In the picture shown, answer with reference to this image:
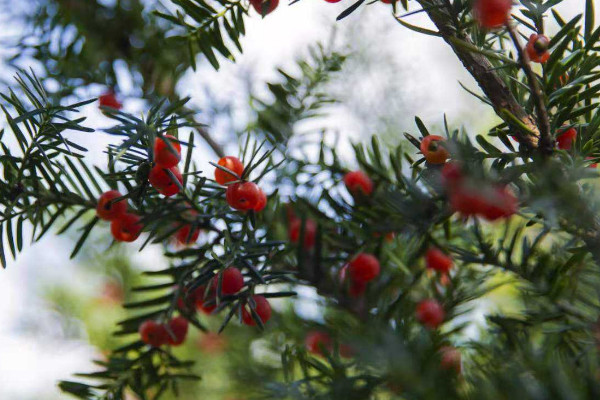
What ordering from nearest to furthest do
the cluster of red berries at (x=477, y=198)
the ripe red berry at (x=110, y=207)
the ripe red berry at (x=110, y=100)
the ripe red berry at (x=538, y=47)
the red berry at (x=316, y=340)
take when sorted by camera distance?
the cluster of red berries at (x=477, y=198)
the ripe red berry at (x=538, y=47)
the ripe red berry at (x=110, y=207)
the red berry at (x=316, y=340)
the ripe red berry at (x=110, y=100)

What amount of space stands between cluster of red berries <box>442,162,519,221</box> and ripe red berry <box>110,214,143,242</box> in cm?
29

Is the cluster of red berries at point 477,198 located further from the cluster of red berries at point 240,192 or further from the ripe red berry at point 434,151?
the cluster of red berries at point 240,192

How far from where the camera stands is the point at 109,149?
1.45ft

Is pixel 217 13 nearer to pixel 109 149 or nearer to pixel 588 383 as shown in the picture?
pixel 109 149

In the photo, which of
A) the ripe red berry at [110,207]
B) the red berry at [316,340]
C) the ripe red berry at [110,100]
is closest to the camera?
the ripe red berry at [110,207]

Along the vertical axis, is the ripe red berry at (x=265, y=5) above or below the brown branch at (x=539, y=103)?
above

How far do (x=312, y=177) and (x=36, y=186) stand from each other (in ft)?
0.96

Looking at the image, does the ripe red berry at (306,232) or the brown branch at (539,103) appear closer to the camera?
the brown branch at (539,103)

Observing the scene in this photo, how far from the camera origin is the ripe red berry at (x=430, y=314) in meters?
0.52

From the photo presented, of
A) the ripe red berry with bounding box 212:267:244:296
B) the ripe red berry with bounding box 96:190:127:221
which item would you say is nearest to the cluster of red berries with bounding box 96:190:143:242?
the ripe red berry with bounding box 96:190:127:221

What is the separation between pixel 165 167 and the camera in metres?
0.44

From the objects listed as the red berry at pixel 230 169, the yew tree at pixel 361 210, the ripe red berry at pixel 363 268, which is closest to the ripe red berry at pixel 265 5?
the yew tree at pixel 361 210

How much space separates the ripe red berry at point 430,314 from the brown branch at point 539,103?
0.20 m

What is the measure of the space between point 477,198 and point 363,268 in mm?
214
